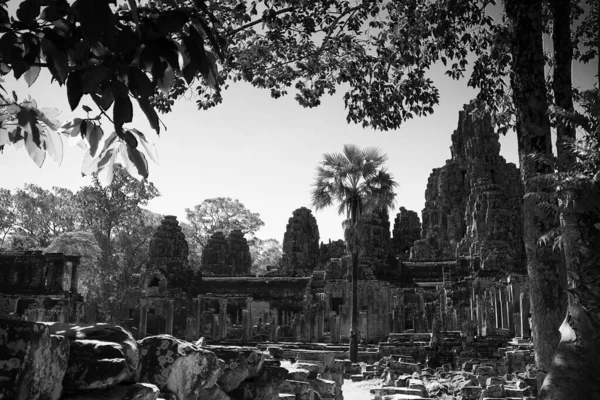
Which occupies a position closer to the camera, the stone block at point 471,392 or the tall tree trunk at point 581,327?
the tall tree trunk at point 581,327

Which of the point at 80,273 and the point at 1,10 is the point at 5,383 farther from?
the point at 80,273

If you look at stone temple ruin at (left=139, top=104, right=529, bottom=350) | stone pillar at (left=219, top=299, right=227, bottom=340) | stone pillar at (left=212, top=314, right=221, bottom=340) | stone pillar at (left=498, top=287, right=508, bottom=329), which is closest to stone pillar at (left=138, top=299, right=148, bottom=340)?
stone temple ruin at (left=139, top=104, right=529, bottom=350)

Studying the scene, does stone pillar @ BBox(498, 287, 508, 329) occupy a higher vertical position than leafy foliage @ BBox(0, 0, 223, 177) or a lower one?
lower

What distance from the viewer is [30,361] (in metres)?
2.95

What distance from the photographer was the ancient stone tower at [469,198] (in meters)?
37.4

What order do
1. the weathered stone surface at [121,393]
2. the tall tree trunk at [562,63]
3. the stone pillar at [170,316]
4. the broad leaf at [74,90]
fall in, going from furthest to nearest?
the stone pillar at [170,316] → the tall tree trunk at [562,63] → the weathered stone surface at [121,393] → the broad leaf at [74,90]

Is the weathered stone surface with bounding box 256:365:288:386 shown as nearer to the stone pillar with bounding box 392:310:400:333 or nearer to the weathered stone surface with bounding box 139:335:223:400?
the weathered stone surface with bounding box 139:335:223:400

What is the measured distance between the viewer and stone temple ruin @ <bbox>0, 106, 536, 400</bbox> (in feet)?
13.2

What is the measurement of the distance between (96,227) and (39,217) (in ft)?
31.4

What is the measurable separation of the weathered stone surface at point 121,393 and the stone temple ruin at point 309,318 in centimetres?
1

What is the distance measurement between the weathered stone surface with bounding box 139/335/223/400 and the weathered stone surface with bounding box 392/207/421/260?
5652cm

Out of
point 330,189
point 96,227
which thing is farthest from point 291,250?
point 330,189

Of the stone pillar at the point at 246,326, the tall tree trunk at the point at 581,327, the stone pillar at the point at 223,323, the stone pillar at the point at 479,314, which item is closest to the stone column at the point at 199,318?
the stone pillar at the point at 223,323

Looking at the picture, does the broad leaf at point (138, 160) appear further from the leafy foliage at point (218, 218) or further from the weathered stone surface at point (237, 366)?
the leafy foliage at point (218, 218)
